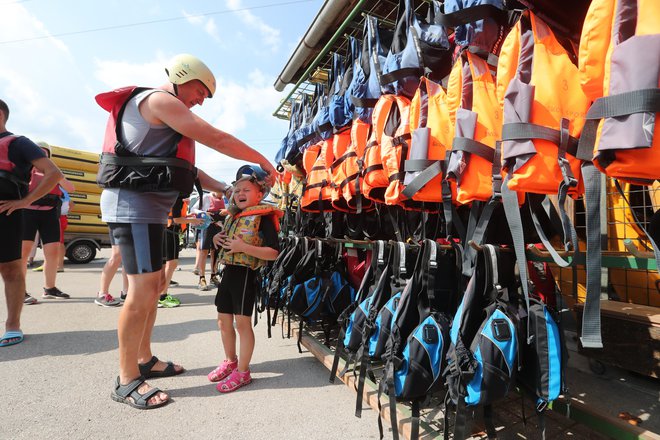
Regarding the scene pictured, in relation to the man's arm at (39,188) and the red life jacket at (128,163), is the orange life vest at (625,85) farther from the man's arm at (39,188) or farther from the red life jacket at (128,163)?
the man's arm at (39,188)

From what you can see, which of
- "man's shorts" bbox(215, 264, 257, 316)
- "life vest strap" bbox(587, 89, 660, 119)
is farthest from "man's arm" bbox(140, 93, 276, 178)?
"life vest strap" bbox(587, 89, 660, 119)

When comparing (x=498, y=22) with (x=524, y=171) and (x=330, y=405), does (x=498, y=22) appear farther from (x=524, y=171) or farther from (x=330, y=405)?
(x=330, y=405)

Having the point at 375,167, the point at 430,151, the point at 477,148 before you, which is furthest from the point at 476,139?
the point at 375,167

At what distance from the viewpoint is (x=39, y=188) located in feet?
9.76

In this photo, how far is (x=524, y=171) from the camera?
144cm

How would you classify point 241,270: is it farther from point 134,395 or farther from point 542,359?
point 542,359

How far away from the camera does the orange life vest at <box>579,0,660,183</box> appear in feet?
3.49

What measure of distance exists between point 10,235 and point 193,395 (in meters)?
2.34

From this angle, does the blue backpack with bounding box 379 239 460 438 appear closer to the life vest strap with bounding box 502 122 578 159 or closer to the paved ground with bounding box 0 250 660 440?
the paved ground with bounding box 0 250 660 440

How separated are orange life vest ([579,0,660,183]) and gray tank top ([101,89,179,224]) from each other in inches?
89.5

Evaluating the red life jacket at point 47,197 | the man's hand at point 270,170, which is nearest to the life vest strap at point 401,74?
the man's hand at point 270,170

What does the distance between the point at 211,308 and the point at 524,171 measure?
4.51 meters

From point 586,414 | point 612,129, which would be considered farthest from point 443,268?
point 612,129

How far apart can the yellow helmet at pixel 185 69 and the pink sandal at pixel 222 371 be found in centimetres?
214
